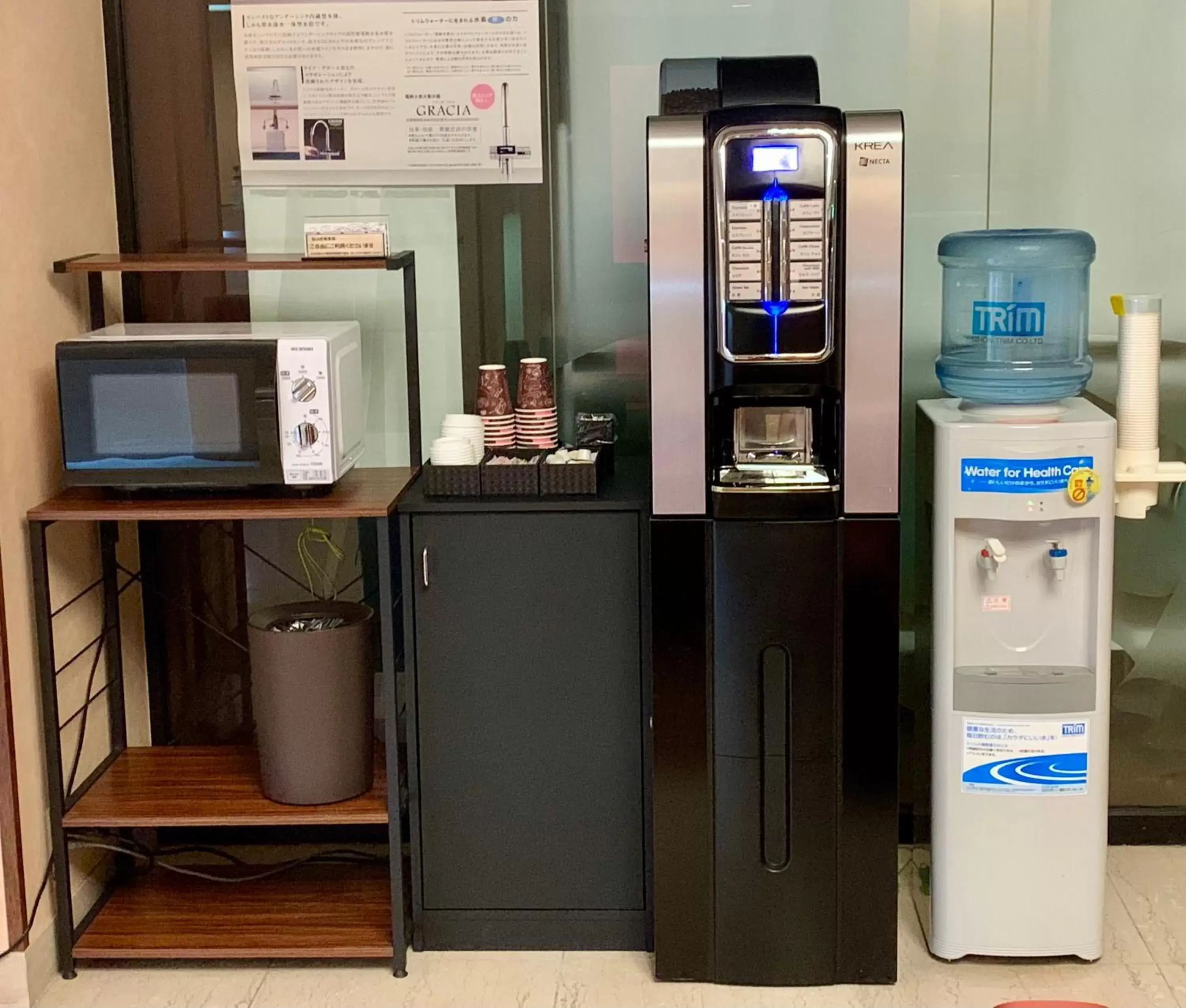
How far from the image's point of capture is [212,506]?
2463 mm

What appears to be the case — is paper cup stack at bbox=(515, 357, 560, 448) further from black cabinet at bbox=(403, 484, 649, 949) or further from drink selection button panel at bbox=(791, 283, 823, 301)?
drink selection button panel at bbox=(791, 283, 823, 301)

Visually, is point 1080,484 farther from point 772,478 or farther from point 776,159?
point 776,159

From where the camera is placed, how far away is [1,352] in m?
2.39

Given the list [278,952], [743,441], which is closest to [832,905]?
[743,441]

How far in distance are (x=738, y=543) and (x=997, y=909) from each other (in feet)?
2.65

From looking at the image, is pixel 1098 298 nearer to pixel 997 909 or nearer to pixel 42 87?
pixel 997 909

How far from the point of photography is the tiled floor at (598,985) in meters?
2.47

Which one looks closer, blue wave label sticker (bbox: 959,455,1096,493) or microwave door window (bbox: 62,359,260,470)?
blue wave label sticker (bbox: 959,455,1096,493)

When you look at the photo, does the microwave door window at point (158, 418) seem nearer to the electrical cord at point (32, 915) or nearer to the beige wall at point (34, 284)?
the beige wall at point (34, 284)

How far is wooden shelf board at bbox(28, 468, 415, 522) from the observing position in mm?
2424

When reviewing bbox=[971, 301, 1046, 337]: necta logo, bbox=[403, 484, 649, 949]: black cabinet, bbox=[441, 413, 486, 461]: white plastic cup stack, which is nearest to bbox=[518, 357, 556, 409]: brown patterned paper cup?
bbox=[441, 413, 486, 461]: white plastic cup stack

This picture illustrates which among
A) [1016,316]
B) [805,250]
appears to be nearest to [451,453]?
[805,250]

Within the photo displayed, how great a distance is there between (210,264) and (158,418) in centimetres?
29

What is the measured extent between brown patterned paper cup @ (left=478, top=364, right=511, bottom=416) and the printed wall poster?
0.39 metres
